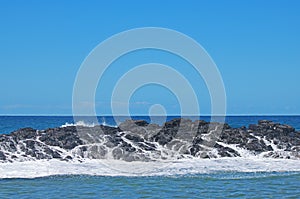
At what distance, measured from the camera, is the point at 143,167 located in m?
23.6

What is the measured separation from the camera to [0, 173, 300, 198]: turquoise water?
1667cm

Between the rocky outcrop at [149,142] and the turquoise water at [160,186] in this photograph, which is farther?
the rocky outcrop at [149,142]

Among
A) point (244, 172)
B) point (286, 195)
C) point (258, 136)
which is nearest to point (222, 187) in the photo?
point (286, 195)

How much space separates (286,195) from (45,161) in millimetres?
12641

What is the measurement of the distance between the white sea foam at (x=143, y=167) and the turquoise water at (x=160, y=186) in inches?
53.3

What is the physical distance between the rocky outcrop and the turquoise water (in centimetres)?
585

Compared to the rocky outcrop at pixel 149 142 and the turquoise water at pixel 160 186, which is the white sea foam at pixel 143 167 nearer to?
the rocky outcrop at pixel 149 142

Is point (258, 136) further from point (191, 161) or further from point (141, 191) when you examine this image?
point (141, 191)

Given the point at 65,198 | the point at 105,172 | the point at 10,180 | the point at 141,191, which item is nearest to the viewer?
the point at 65,198

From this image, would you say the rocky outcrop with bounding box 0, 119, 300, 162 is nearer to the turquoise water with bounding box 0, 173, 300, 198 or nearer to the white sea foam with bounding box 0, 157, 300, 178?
the white sea foam with bounding box 0, 157, 300, 178

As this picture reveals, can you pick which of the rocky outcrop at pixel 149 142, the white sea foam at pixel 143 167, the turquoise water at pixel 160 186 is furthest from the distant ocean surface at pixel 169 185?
the rocky outcrop at pixel 149 142

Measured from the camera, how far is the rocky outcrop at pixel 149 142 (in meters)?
26.3

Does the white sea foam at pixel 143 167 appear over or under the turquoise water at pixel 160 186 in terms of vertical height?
over

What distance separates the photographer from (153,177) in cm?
2033
